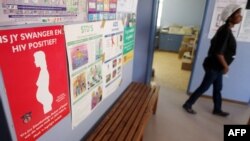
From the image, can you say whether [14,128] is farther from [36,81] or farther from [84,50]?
[84,50]

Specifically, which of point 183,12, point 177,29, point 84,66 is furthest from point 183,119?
point 183,12

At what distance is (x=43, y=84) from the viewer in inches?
35.4

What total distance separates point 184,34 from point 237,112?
12.7ft

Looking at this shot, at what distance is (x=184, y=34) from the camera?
6094 mm

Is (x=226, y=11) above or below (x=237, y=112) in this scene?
above

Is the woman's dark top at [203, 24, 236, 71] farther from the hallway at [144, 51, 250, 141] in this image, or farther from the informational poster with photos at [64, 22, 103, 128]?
the informational poster with photos at [64, 22, 103, 128]

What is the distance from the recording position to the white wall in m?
6.33

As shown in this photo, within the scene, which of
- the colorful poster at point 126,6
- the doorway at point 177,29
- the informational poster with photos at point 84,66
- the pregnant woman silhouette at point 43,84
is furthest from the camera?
the doorway at point 177,29

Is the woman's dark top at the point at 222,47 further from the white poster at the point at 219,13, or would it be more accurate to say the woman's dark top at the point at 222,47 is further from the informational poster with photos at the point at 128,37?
the informational poster with photos at the point at 128,37

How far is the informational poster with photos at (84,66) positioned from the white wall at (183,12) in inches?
234

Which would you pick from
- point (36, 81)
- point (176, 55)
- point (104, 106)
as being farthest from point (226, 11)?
point (176, 55)

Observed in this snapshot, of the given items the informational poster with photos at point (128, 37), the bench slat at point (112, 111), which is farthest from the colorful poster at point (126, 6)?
the bench slat at point (112, 111)

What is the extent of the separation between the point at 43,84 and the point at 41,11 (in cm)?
35

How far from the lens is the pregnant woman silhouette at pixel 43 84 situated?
849 mm
